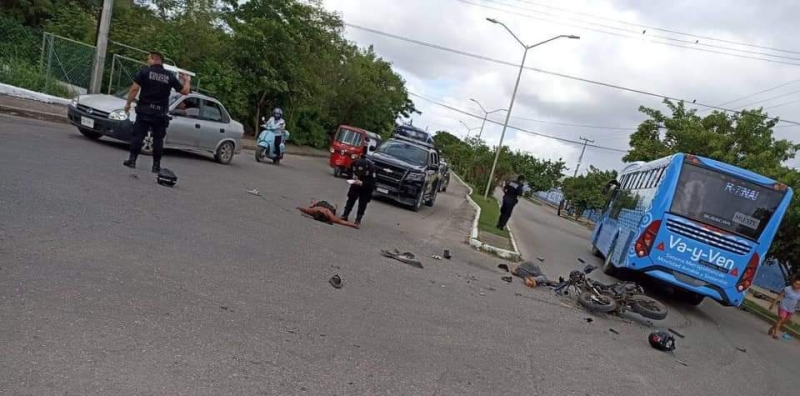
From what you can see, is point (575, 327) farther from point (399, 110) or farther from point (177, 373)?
point (399, 110)

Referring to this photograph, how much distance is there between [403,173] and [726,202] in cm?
804

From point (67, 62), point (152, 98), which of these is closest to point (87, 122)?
point (152, 98)

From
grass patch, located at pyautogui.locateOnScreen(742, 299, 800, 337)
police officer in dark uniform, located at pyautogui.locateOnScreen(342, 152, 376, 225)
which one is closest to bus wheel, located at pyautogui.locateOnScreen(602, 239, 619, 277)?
grass patch, located at pyautogui.locateOnScreen(742, 299, 800, 337)

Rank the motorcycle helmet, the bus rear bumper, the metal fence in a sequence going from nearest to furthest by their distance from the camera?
the motorcycle helmet → the bus rear bumper → the metal fence

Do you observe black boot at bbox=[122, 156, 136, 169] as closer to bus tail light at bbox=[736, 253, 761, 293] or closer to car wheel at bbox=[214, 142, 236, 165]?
car wheel at bbox=[214, 142, 236, 165]

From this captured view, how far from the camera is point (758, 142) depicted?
86.6ft

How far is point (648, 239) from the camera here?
37.3 feet

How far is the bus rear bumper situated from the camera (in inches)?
433

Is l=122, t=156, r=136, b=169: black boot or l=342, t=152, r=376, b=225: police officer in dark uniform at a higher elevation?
l=342, t=152, r=376, b=225: police officer in dark uniform

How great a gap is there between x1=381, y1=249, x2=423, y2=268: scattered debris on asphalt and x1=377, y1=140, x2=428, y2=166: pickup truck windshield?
8.04m

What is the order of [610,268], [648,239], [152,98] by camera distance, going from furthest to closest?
[610,268] < [648,239] < [152,98]

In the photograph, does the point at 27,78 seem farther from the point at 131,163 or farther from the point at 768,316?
the point at 768,316

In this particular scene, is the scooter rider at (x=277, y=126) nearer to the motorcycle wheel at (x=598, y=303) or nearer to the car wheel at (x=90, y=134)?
the car wheel at (x=90, y=134)

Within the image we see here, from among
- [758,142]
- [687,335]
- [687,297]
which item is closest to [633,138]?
[758,142]
